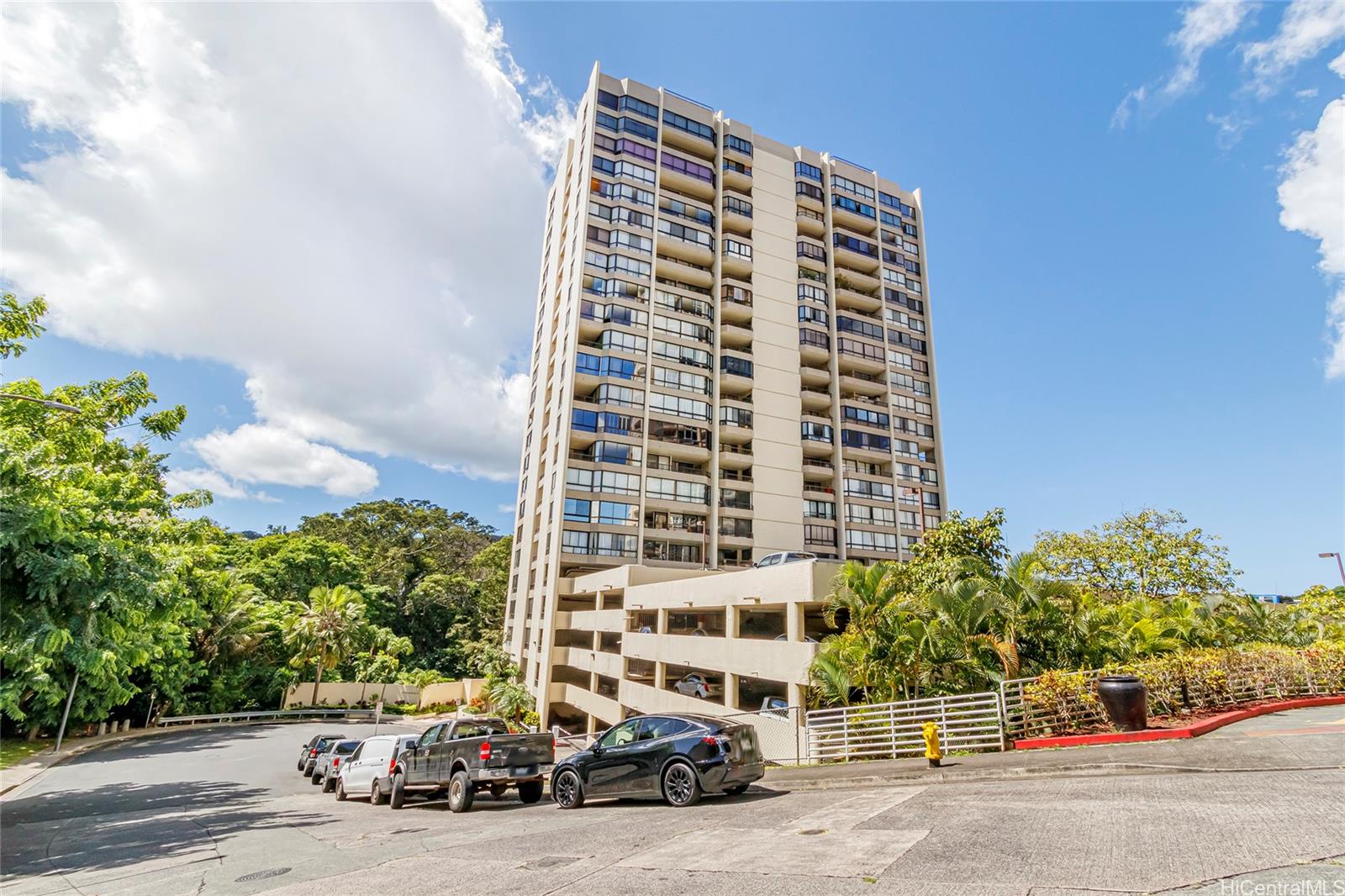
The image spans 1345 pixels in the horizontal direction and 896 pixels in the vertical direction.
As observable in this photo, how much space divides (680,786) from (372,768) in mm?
10658

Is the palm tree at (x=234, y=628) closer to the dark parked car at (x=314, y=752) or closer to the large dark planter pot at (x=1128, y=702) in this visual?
the dark parked car at (x=314, y=752)

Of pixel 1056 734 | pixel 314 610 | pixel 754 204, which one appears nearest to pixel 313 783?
pixel 1056 734

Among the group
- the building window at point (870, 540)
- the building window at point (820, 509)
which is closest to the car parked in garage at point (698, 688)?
the building window at point (820, 509)

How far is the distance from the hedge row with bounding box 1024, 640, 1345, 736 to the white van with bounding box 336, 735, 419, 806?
1506 cm

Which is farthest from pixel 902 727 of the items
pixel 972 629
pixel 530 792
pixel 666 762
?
pixel 530 792

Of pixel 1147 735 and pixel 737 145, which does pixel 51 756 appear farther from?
pixel 737 145

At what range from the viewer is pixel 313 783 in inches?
909

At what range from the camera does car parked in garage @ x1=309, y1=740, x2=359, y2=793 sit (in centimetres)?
2053

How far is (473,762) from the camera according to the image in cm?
1390

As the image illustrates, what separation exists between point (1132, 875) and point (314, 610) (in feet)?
180

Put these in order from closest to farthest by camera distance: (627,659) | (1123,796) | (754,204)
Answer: (1123,796) → (627,659) → (754,204)

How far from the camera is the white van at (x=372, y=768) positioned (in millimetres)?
16703

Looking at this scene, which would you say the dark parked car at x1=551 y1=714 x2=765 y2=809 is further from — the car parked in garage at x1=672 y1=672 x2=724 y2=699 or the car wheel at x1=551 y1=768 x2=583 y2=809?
the car parked in garage at x1=672 y1=672 x2=724 y2=699

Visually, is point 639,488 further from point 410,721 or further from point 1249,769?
point 1249,769
